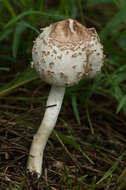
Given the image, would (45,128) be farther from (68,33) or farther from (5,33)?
(5,33)

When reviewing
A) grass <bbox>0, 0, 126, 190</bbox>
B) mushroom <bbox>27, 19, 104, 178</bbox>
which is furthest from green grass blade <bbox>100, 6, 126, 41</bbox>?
mushroom <bbox>27, 19, 104, 178</bbox>

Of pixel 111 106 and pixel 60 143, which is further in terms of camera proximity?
pixel 111 106

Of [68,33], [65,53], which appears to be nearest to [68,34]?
[68,33]

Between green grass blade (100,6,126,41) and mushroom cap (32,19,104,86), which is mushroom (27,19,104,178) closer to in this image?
mushroom cap (32,19,104,86)

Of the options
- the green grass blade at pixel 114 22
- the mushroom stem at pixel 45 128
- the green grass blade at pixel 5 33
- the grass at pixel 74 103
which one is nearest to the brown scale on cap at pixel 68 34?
the mushroom stem at pixel 45 128

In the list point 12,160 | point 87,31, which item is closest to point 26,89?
point 12,160

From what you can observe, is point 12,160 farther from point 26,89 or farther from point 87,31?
point 87,31
